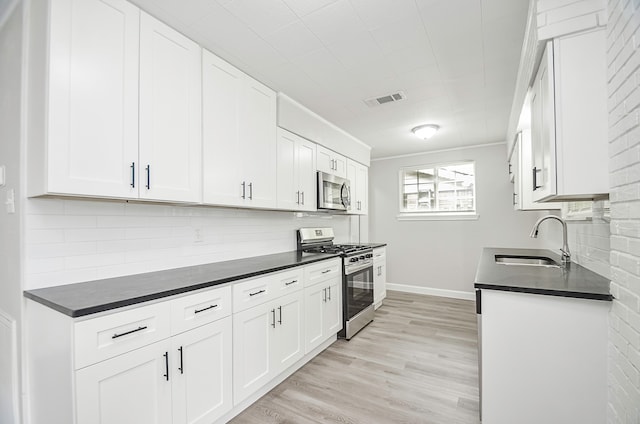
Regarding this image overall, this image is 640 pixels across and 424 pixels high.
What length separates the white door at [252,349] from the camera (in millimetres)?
1935

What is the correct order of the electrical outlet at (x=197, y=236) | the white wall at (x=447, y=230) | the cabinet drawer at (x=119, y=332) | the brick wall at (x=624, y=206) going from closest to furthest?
the brick wall at (x=624, y=206)
the cabinet drawer at (x=119, y=332)
the electrical outlet at (x=197, y=236)
the white wall at (x=447, y=230)

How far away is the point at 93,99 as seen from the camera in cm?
155

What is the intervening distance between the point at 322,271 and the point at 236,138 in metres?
1.43

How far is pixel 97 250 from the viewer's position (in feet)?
5.94

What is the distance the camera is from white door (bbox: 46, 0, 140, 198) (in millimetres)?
1433

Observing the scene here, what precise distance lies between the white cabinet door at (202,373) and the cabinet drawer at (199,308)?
0.04 meters

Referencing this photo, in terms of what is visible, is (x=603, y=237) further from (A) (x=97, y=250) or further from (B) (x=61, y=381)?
(A) (x=97, y=250)

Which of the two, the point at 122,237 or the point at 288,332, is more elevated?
the point at 122,237

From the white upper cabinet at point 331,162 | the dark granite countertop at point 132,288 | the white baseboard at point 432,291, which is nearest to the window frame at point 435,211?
the white baseboard at point 432,291

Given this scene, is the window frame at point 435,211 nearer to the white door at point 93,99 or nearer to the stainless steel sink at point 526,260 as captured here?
the stainless steel sink at point 526,260

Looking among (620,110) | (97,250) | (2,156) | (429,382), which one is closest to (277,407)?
(429,382)

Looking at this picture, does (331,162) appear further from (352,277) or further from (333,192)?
(352,277)

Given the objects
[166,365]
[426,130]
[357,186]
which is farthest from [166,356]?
[426,130]

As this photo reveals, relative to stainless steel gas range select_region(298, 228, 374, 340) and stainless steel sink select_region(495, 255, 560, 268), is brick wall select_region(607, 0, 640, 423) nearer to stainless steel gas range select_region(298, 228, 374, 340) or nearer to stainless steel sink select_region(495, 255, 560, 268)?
stainless steel sink select_region(495, 255, 560, 268)
